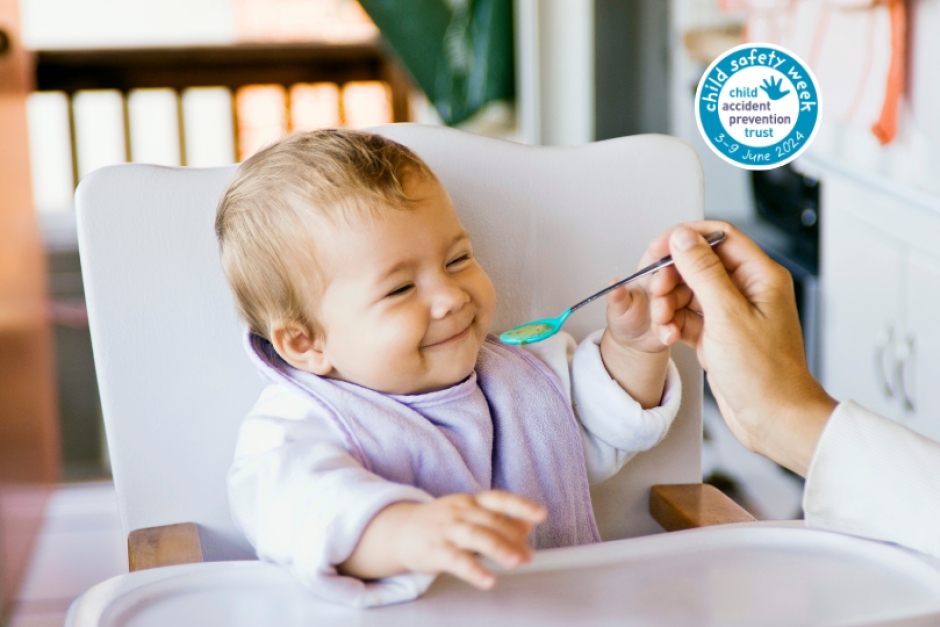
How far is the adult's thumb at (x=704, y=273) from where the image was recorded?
64 cm

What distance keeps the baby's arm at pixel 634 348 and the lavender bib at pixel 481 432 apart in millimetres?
58

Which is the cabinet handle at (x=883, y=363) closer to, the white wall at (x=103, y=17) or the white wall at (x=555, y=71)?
the white wall at (x=555, y=71)

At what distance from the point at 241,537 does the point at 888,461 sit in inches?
21.1

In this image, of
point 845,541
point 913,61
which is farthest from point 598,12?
point 845,541

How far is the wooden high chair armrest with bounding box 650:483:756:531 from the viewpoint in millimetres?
780

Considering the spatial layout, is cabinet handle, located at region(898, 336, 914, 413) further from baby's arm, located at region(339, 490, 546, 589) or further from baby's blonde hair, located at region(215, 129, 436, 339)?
baby's arm, located at region(339, 490, 546, 589)

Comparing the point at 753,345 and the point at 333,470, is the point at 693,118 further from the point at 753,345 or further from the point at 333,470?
the point at 333,470

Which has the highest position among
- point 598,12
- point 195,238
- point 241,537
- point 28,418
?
point 598,12

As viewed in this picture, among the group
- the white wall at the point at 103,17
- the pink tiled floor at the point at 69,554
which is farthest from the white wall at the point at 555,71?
the white wall at the point at 103,17

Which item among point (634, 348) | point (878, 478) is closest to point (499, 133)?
point (634, 348)

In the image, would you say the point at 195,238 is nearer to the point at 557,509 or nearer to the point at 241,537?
the point at 241,537

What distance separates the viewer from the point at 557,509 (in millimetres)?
784

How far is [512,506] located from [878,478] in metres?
0.24

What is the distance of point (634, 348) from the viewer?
783 mm
